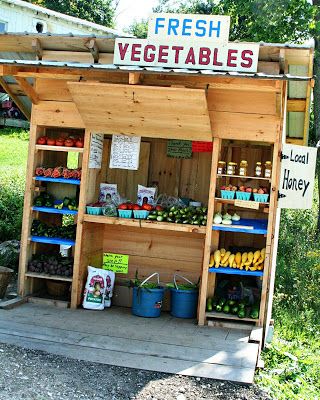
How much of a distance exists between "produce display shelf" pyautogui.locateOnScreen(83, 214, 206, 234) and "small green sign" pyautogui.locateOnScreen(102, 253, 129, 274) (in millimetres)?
893

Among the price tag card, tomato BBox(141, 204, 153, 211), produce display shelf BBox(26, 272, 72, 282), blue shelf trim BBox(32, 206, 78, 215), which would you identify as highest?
the price tag card

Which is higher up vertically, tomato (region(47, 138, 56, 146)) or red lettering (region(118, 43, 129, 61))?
red lettering (region(118, 43, 129, 61))

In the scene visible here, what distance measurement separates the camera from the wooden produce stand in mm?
8039

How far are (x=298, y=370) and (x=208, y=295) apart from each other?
5.24 feet

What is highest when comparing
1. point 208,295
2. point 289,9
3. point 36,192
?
point 289,9

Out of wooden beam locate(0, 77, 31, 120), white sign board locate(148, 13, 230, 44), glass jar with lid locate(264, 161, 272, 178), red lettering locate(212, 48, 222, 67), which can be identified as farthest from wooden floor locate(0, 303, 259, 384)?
white sign board locate(148, 13, 230, 44)

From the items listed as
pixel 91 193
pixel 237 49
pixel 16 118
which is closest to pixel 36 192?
pixel 91 193

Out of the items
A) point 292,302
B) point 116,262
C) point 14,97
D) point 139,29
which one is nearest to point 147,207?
point 116,262

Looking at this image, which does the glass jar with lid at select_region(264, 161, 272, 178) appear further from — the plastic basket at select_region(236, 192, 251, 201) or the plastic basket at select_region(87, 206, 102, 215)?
the plastic basket at select_region(87, 206, 102, 215)

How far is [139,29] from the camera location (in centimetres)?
4888

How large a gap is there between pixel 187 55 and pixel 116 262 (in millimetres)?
3226

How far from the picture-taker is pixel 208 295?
870 cm

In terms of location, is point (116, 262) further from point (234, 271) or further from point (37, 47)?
point (37, 47)

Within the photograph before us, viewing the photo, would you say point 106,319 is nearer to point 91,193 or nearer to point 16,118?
point 91,193
